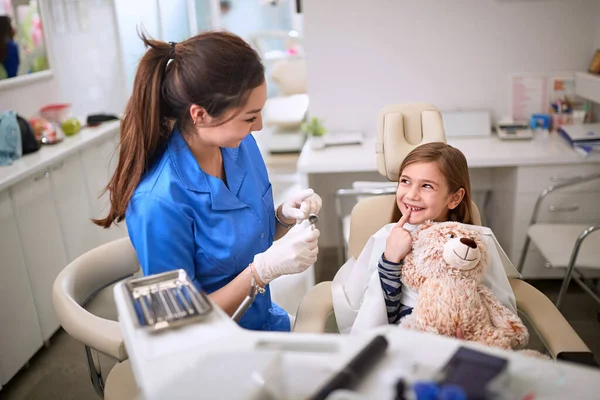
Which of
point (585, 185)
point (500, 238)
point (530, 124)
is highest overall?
point (530, 124)

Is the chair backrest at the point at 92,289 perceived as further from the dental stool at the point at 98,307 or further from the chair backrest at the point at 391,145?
the chair backrest at the point at 391,145

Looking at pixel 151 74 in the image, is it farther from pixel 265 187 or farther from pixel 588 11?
pixel 588 11

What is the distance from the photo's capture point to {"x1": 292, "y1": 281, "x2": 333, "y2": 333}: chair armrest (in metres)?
1.36

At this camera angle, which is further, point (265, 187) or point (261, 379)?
point (265, 187)

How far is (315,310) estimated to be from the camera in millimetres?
1452

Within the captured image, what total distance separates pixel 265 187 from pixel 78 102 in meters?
2.74

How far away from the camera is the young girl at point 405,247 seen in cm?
142

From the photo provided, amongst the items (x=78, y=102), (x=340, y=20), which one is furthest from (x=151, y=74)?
(x=78, y=102)

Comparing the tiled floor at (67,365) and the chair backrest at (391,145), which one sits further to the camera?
the tiled floor at (67,365)

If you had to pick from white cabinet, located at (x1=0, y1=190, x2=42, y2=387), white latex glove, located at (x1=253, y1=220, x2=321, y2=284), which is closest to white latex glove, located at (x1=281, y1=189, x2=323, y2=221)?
white latex glove, located at (x1=253, y1=220, x2=321, y2=284)

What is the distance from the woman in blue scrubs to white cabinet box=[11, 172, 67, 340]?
1.23 m

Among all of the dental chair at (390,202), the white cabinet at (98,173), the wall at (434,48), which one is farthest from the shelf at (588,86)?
the white cabinet at (98,173)

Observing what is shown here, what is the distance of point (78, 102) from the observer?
3.77 meters

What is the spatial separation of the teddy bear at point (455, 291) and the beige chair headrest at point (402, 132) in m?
0.35
